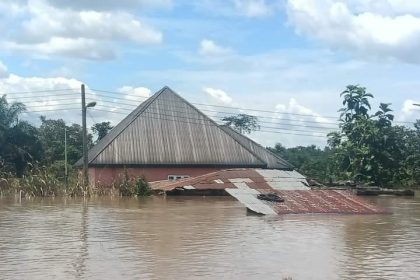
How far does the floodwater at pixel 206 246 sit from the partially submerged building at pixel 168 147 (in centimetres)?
1748

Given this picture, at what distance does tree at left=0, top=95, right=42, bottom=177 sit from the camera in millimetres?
45000

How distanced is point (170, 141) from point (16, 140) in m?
12.6

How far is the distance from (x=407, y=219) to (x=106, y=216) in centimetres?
990

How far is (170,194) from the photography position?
3450 cm

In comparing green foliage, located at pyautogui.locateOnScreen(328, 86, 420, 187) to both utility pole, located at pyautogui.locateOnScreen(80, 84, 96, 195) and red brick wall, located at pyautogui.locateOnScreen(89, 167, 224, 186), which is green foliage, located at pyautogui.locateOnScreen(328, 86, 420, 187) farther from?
utility pole, located at pyautogui.locateOnScreen(80, 84, 96, 195)

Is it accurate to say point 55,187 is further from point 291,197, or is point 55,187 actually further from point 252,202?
point 291,197

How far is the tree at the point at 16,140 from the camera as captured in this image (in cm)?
4500

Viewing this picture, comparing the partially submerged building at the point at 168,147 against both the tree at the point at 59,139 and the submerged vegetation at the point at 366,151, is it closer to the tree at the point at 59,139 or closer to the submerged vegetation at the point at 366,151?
the submerged vegetation at the point at 366,151

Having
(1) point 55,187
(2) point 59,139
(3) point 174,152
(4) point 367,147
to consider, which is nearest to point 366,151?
(4) point 367,147

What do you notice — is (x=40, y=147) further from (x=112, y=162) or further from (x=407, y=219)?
(x=407, y=219)

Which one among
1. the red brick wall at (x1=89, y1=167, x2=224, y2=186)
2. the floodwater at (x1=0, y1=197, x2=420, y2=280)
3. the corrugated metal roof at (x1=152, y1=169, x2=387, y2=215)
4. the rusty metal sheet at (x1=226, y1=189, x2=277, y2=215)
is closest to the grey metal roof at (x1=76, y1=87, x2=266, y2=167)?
the red brick wall at (x1=89, y1=167, x2=224, y2=186)

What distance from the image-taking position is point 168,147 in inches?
1612

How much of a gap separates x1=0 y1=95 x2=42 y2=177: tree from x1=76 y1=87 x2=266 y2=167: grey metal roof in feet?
16.7

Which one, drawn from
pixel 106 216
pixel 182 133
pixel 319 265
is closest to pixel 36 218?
pixel 106 216
